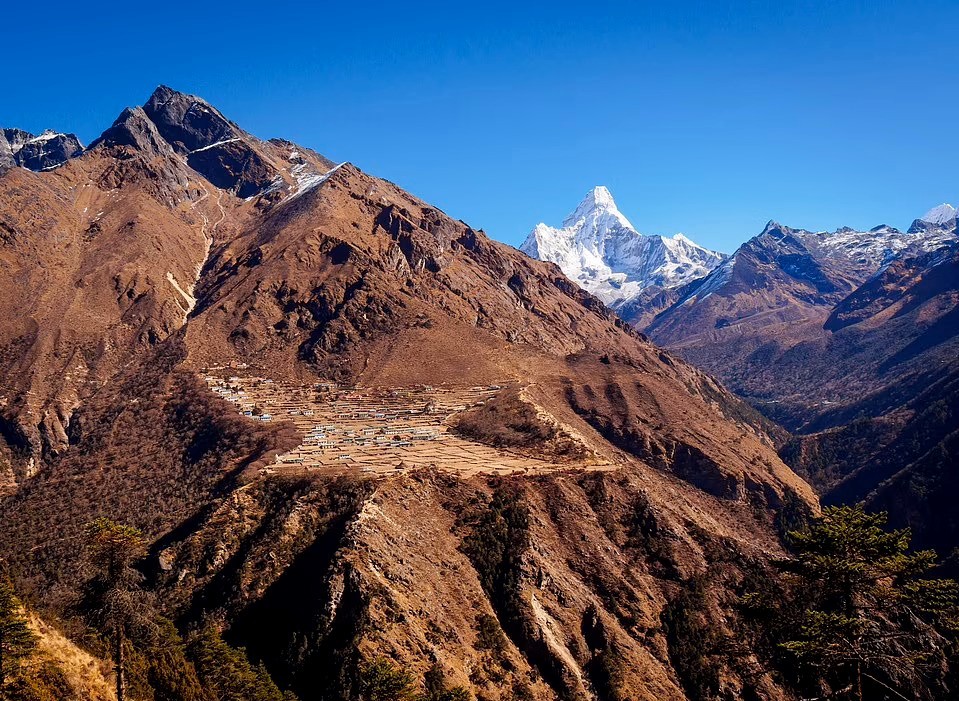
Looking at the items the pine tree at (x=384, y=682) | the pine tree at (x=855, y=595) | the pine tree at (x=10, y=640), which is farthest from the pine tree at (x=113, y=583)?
the pine tree at (x=855, y=595)

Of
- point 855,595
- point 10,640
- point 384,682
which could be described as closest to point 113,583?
point 10,640

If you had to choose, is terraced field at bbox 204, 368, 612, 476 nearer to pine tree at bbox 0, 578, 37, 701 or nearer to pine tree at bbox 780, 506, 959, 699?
pine tree at bbox 0, 578, 37, 701

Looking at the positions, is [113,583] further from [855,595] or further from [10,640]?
[855,595]

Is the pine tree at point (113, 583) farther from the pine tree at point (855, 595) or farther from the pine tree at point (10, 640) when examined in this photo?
the pine tree at point (855, 595)

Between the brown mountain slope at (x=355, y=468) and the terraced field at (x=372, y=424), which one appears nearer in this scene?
the brown mountain slope at (x=355, y=468)

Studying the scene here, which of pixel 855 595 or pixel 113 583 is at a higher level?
pixel 855 595

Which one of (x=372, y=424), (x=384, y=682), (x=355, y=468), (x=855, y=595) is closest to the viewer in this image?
(x=855, y=595)
